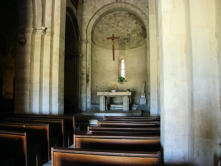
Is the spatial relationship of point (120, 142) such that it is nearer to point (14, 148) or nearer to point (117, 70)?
point (14, 148)

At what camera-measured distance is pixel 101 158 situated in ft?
5.23

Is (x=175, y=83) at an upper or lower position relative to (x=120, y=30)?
lower

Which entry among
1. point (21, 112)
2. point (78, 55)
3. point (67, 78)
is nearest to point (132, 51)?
point (78, 55)

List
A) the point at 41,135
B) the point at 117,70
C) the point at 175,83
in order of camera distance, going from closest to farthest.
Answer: the point at 175,83 → the point at 41,135 → the point at 117,70

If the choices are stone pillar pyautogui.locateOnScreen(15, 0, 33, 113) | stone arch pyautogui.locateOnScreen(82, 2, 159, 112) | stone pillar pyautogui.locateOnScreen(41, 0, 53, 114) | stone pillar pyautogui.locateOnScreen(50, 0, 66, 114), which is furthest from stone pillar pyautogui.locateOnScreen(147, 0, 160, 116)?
stone pillar pyautogui.locateOnScreen(15, 0, 33, 113)

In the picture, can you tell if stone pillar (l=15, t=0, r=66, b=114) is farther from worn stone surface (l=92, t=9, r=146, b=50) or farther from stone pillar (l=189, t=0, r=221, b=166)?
worn stone surface (l=92, t=9, r=146, b=50)

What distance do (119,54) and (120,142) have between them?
12.5m

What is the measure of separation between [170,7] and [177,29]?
0.31 metres

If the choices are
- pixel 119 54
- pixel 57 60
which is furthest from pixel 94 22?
pixel 57 60

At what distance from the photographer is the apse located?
1340 cm

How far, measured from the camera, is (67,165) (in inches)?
66.3

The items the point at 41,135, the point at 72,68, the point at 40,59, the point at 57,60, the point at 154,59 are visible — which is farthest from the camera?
the point at 72,68

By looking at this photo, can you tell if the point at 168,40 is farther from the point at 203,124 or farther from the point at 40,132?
the point at 40,132

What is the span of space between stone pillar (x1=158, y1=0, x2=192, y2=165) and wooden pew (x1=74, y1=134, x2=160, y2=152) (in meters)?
0.30
